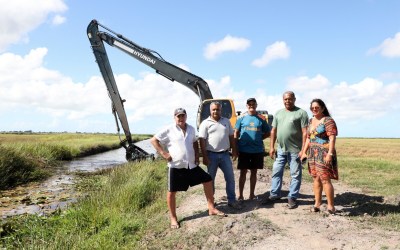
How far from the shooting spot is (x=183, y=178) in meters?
5.98

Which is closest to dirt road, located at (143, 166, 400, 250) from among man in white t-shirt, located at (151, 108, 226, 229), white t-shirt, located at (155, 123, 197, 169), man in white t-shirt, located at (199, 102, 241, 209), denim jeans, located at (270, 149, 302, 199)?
denim jeans, located at (270, 149, 302, 199)

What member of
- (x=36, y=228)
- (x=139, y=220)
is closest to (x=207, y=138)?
(x=139, y=220)

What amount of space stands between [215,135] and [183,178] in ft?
3.02

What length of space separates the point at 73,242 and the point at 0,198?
19.7ft

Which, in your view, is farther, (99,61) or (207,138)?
(99,61)

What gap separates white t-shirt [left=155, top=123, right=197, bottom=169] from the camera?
5895 millimetres

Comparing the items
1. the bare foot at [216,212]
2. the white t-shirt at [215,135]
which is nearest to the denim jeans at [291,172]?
the white t-shirt at [215,135]

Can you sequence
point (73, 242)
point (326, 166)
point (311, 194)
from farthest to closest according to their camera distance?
point (311, 194) → point (326, 166) → point (73, 242)

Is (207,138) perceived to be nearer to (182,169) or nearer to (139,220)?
(182,169)

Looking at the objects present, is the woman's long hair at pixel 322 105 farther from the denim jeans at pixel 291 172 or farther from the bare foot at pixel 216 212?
the bare foot at pixel 216 212

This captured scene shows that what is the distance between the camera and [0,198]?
1030 cm

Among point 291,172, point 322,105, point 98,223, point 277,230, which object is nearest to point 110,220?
point 98,223

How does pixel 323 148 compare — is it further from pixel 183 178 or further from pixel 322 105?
pixel 183 178

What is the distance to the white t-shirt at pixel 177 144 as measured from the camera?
19.3 ft
